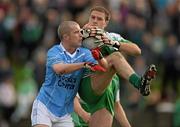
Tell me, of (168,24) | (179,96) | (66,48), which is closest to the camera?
(66,48)

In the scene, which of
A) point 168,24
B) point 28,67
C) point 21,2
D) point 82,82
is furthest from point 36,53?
point 82,82

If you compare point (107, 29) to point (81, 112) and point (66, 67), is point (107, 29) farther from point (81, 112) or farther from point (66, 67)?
point (66, 67)

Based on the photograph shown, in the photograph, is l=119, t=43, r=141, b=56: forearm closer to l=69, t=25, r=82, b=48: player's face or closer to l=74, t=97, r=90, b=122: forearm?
l=69, t=25, r=82, b=48: player's face

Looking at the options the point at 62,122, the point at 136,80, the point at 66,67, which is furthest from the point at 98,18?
the point at 62,122

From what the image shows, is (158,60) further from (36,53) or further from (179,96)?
(36,53)

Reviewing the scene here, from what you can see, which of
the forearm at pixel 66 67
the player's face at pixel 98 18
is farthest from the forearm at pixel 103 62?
the player's face at pixel 98 18

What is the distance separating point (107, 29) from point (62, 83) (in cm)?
734

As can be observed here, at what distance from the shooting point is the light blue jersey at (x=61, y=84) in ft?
41.1

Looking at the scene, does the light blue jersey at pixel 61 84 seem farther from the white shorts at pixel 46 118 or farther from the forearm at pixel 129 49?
the forearm at pixel 129 49

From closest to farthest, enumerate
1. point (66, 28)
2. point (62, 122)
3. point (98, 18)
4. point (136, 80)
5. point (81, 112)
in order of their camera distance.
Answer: point (136, 80), point (66, 28), point (62, 122), point (98, 18), point (81, 112)

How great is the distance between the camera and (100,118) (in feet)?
42.7

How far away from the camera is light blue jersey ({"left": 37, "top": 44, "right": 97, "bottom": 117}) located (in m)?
12.5

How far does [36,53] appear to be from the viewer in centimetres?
2100

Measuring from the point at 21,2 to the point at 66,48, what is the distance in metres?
9.71
